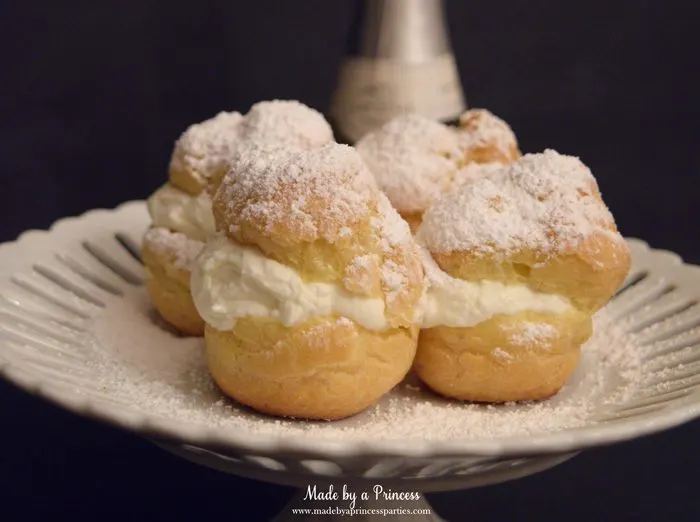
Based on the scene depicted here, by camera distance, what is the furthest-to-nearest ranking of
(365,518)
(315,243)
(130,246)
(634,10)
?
(634,10) → (130,246) → (365,518) → (315,243)

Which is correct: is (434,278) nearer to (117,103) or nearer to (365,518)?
(365,518)

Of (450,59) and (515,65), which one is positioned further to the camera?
(515,65)

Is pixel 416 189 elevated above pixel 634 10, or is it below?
below

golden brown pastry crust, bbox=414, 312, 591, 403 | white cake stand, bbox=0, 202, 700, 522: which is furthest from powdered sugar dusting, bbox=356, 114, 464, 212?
white cake stand, bbox=0, 202, 700, 522

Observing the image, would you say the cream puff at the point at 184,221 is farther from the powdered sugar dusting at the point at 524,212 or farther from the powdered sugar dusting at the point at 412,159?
the powdered sugar dusting at the point at 524,212

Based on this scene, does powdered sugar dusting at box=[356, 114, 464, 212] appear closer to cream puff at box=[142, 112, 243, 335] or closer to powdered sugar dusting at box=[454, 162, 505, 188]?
powdered sugar dusting at box=[454, 162, 505, 188]

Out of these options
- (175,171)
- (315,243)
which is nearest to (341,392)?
(315,243)
